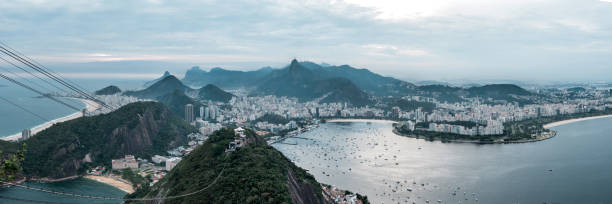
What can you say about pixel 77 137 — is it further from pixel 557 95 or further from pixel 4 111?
pixel 557 95

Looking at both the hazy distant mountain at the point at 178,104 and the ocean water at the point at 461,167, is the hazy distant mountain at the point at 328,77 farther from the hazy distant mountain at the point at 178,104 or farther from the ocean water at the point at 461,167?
the ocean water at the point at 461,167

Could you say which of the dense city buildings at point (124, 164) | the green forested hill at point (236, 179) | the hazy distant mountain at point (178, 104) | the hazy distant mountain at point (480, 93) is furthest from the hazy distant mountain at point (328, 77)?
the green forested hill at point (236, 179)

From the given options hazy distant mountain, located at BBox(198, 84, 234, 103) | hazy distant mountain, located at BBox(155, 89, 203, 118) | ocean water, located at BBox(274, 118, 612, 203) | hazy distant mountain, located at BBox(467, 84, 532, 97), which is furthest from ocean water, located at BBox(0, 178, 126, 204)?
hazy distant mountain, located at BBox(467, 84, 532, 97)

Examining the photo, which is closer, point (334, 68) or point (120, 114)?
point (120, 114)

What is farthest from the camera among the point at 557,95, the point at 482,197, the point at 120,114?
the point at 557,95

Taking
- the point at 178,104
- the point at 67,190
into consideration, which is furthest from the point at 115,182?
the point at 178,104

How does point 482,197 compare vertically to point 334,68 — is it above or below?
below

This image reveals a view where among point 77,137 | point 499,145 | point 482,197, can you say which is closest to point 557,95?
point 499,145
